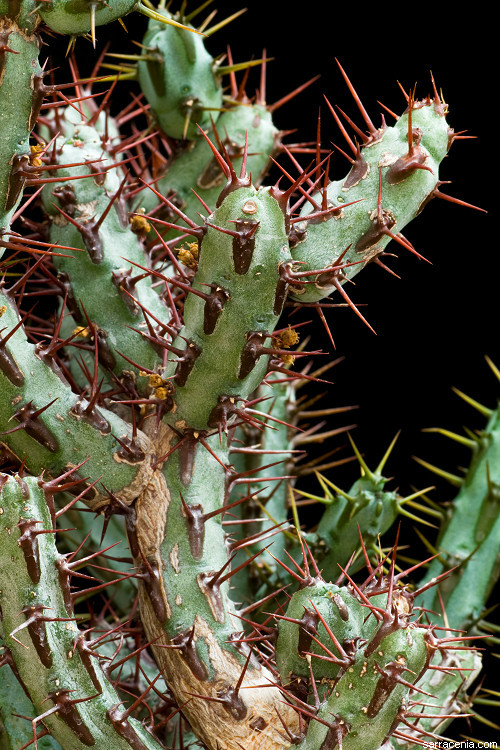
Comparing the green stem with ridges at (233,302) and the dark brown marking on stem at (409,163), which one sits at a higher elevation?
the dark brown marking on stem at (409,163)

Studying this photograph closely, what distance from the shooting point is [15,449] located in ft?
4.37

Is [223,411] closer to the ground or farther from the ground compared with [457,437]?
farther from the ground

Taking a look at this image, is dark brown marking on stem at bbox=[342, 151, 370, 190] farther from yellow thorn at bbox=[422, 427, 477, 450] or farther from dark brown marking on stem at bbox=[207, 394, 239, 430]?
yellow thorn at bbox=[422, 427, 477, 450]

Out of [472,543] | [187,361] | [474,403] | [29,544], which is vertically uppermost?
[187,361]

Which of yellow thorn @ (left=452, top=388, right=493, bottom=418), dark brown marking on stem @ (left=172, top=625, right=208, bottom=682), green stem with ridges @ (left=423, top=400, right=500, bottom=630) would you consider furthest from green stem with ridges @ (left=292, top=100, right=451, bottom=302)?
yellow thorn @ (left=452, top=388, right=493, bottom=418)

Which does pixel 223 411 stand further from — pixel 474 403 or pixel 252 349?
pixel 474 403

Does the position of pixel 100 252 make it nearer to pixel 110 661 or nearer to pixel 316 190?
pixel 316 190

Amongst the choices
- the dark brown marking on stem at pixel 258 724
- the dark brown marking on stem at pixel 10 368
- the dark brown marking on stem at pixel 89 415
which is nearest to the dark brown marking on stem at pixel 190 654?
the dark brown marking on stem at pixel 258 724

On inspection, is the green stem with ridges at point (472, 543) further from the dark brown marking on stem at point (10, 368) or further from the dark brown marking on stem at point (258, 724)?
the dark brown marking on stem at point (10, 368)

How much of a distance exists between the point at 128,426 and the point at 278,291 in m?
0.36

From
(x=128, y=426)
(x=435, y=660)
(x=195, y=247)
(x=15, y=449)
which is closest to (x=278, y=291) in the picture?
(x=195, y=247)

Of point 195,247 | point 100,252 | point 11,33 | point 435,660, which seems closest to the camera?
point 11,33

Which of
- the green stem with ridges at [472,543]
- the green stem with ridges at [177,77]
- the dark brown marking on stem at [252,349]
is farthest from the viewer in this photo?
the green stem with ridges at [472,543]

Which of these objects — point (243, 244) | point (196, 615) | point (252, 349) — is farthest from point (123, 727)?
point (243, 244)
